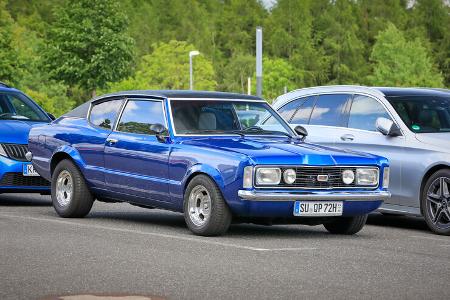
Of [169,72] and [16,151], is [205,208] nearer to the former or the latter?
[16,151]

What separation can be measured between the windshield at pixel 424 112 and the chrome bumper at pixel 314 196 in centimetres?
208

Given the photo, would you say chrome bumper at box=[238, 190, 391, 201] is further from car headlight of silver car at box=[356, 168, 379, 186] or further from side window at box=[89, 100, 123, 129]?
side window at box=[89, 100, 123, 129]

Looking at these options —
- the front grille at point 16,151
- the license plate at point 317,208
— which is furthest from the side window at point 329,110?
the front grille at point 16,151

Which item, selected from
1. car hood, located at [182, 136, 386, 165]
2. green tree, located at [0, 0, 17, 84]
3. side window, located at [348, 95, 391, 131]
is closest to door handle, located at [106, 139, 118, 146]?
car hood, located at [182, 136, 386, 165]

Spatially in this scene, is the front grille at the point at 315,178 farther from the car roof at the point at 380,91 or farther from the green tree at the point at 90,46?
the green tree at the point at 90,46

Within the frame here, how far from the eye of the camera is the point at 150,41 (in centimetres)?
13250

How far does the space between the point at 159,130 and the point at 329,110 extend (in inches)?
129

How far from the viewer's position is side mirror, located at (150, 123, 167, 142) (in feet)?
41.2

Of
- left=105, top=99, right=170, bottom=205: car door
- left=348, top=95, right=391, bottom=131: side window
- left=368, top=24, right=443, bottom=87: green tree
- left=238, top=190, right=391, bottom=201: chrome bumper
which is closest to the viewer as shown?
left=238, top=190, right=391, bottom=201: chrome bumper

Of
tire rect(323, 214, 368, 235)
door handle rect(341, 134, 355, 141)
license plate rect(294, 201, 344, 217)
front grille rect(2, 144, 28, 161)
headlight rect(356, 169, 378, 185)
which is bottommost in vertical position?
tire rect(323, 214, 368, 235)

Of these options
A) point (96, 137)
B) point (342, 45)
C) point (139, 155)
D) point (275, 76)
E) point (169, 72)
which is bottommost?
point (275, 76)

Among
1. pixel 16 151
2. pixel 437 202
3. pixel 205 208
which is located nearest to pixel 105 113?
pixel 205 208

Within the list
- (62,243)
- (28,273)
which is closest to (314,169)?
(62,243)

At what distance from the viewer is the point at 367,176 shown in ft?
39.9
